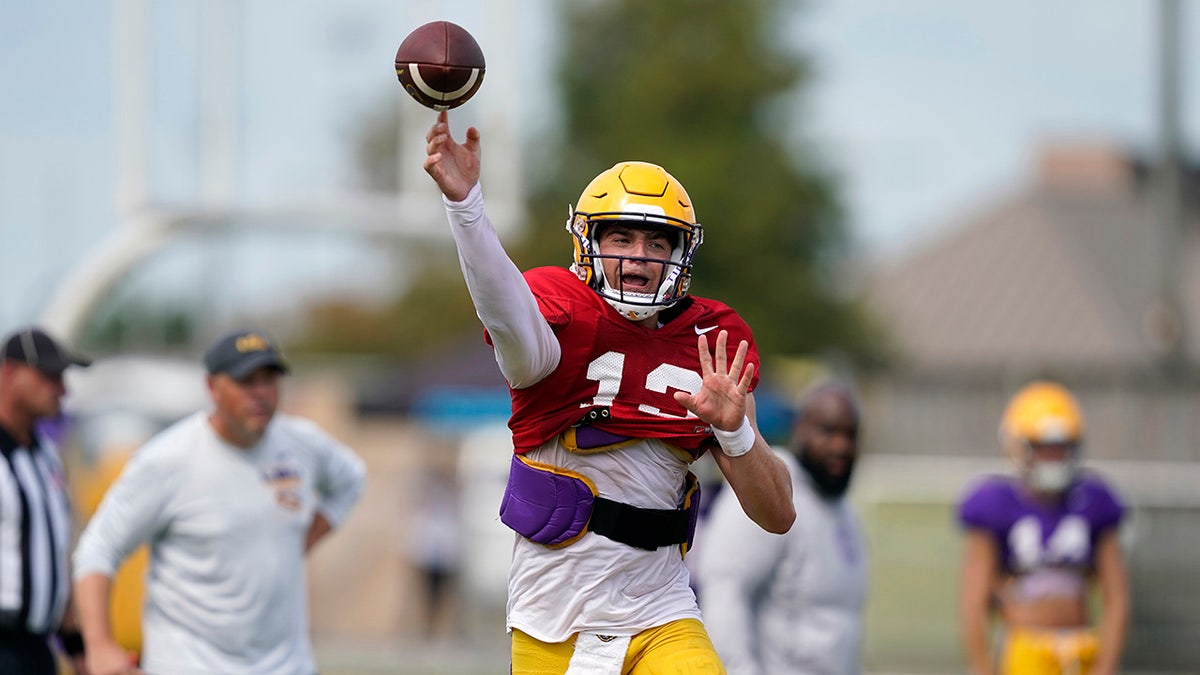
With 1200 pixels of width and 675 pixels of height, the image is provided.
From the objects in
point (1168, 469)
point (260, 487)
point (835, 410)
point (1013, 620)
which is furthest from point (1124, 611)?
point (1168, 469)

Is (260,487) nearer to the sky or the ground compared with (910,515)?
nearer to the sky

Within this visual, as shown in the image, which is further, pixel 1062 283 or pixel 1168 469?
pixel 1062 283

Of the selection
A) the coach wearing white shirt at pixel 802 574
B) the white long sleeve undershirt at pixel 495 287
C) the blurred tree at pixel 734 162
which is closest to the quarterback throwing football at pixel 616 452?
the white long sleeve undershirt at pixel 495 287

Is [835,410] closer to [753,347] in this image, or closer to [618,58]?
[753,347]

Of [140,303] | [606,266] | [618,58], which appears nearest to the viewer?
[606,266]

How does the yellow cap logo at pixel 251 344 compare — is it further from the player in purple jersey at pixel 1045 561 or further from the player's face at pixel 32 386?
the player in purple jersey at pixel 1045 561

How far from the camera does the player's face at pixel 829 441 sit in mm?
7109

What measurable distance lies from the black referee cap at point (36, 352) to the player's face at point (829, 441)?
3178mm

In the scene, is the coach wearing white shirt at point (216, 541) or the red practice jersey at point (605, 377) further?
the coach wearing white shirt at point (216, 541)

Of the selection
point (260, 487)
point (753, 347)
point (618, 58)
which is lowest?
point (260, 487)

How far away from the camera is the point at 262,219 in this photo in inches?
A: 595

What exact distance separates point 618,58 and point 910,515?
34579 millimetres

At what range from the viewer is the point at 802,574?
6.84 meters

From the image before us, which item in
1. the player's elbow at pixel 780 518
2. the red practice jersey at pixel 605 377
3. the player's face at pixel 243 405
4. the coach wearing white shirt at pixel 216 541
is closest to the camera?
the red practice jersey at pixel 605 377
